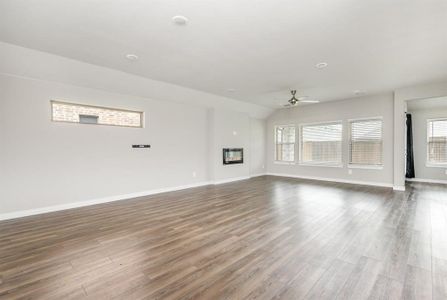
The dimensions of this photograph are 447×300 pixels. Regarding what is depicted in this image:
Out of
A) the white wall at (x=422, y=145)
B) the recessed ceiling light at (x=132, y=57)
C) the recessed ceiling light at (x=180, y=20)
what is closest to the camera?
the recessed ceiling light at (x=180, y=20)

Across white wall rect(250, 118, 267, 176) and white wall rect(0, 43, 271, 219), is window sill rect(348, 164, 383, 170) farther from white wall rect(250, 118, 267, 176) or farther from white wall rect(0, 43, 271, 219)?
white wall rect(0, 43, 271, 219)

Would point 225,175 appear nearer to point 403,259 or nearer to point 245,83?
point 245,83

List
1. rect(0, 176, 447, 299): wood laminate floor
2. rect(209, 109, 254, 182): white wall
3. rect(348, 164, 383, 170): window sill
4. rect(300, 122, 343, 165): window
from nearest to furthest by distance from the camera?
rect(0, 176, 447, 299): wood laminate floor → rect(348, 164, 383, 170): window sill → rect(209, 109, 254, 182): white wall → rect(300, 122, 343, 165): window

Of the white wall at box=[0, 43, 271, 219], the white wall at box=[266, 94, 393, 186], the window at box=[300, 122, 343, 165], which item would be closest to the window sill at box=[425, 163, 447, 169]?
the white wall at box=[266, 94, 393, 186]

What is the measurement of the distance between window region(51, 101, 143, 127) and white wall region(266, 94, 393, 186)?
6.00 metres

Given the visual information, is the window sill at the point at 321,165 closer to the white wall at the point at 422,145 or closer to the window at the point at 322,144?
the window at the point at 322,144

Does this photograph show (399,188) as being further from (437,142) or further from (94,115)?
(94,115)

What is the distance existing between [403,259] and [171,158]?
5.39m

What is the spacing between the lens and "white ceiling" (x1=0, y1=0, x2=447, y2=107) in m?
2.47

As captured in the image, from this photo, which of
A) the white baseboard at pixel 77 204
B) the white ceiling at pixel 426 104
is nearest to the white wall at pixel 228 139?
the white baseboard at pixel 77 204

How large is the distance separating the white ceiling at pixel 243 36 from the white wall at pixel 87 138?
0.66 metres

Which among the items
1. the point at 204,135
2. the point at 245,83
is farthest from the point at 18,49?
the point at 204,135

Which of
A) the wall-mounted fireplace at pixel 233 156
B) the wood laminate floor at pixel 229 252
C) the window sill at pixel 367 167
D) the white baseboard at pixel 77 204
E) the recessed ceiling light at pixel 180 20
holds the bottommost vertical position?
the wood laminate floor at pixel 229 252

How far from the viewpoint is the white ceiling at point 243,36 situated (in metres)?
2.47
